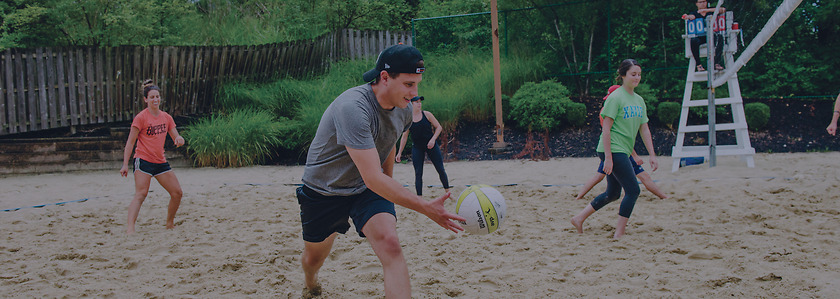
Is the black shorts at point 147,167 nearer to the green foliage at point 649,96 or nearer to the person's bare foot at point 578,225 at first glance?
the person's bare foot at point 578,225

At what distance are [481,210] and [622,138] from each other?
2257 mm

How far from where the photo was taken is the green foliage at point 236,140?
430 inches

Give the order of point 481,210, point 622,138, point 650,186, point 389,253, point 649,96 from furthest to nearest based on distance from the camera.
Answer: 1. point 649,96
2. point 650,186
3. point 622,138
4. point 481,210
5. point 389,253

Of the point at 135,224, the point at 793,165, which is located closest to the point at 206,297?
the point at 135,224

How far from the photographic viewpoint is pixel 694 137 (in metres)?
11.2

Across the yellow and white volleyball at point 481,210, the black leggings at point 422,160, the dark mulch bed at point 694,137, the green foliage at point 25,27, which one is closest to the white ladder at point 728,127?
the dark mulch bed at point 694,137

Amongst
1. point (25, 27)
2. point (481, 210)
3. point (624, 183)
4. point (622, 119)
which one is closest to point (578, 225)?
point (624, 183)

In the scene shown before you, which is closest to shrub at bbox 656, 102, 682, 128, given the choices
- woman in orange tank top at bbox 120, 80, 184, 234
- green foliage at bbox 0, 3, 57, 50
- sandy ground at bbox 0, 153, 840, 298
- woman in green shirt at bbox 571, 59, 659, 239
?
sandy ground at bbox 0, 153, 840, 298

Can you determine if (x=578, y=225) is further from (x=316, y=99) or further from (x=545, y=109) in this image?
(x=316, y=99)

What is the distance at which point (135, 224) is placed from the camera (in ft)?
21.4

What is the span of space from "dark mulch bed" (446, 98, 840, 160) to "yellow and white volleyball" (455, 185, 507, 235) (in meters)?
7.44

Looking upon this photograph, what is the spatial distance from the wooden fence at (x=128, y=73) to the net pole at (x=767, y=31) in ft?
29.3

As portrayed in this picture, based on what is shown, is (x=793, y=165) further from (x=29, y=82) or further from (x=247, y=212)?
(x=29, y=82)

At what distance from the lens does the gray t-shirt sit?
10.3 ft
